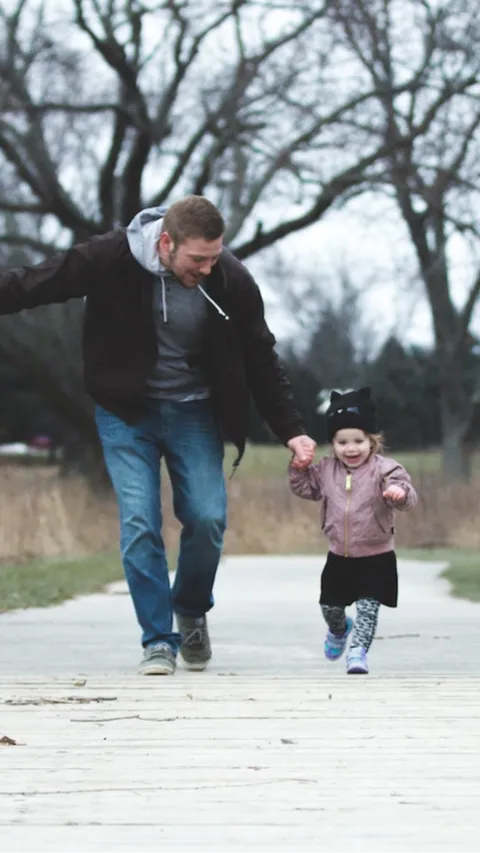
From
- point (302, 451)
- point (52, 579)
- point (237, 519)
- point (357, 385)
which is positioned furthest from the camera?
point (357, 385)

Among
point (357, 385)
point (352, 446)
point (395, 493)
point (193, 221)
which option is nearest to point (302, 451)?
point (352, 446)

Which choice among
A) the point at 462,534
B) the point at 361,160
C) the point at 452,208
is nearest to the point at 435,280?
the point at 452,208

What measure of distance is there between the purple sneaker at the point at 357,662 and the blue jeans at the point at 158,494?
0.61m

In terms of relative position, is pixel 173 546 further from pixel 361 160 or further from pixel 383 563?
pixel 383 563

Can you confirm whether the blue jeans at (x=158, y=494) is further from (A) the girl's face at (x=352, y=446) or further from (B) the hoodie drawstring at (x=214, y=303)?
(A) the girl's face at (x=352, y=446)

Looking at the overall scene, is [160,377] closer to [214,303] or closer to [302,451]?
[214,303]

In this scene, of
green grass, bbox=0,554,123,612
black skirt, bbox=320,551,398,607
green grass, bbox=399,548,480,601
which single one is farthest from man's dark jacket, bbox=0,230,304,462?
green grass, bbox=399,548,480,601

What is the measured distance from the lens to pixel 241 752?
13.6 ft

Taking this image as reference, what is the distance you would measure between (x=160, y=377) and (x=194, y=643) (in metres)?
1.03

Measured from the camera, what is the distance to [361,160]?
21656 mm

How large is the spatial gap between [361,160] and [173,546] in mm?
7600

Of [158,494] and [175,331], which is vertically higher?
[175,331]

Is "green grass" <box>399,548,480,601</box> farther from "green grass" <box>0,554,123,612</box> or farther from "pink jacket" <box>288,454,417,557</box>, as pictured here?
"pink jacket" <box>288,454,417,557</box>

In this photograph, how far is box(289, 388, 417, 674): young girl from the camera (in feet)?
20.5
